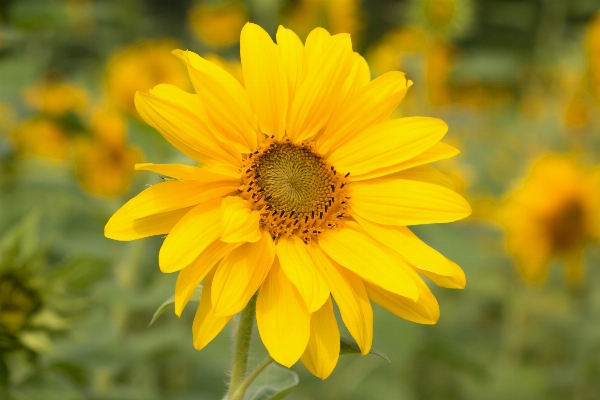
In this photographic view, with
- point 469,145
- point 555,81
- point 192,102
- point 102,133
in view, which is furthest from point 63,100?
point 555,81

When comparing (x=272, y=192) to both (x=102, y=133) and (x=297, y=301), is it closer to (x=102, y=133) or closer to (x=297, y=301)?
(x=297, y=301)

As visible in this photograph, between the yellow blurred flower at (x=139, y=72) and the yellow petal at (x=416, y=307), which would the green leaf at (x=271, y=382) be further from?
the yellow blurred flower at (x=139, y=72)

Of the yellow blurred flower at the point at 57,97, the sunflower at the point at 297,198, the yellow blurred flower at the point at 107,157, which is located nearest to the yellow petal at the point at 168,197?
the sunflower at the point at 297,198

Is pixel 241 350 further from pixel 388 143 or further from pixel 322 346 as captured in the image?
pixel 388 143

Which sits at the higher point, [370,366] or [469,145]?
[469,145]

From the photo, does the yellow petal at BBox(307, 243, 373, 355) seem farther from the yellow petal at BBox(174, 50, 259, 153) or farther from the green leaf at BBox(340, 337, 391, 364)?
the yellow petal at BBox(174, 50, 259, 153)

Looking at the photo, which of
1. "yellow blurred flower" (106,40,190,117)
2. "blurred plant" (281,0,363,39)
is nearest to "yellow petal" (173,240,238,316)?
"yellow blurred flower" (106,40,190,117)

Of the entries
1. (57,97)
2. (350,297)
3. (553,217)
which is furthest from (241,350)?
(57,97)
